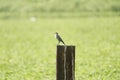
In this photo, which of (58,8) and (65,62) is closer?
(65,62)

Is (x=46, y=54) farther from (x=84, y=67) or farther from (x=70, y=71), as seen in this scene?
(x=70, y=71)

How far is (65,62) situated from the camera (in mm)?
11695

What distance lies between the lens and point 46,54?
84.0 feet

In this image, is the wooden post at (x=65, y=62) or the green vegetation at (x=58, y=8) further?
the green vegetation at (x=58, y=8)

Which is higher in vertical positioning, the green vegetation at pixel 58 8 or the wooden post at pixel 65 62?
the green vegetation at pixel 58 8

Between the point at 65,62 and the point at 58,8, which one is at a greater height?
the point at 58,8

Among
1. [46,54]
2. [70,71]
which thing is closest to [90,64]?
[46,54]

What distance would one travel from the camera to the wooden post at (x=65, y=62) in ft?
38.2

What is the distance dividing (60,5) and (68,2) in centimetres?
392

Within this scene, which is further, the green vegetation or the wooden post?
the green vegetation

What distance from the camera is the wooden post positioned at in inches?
459

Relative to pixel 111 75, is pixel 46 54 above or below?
above

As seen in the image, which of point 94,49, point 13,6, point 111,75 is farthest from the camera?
point 13,6

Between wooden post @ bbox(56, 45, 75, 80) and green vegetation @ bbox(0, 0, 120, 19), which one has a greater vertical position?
green vegetation @ bbox(0, 0, 120, 19)
